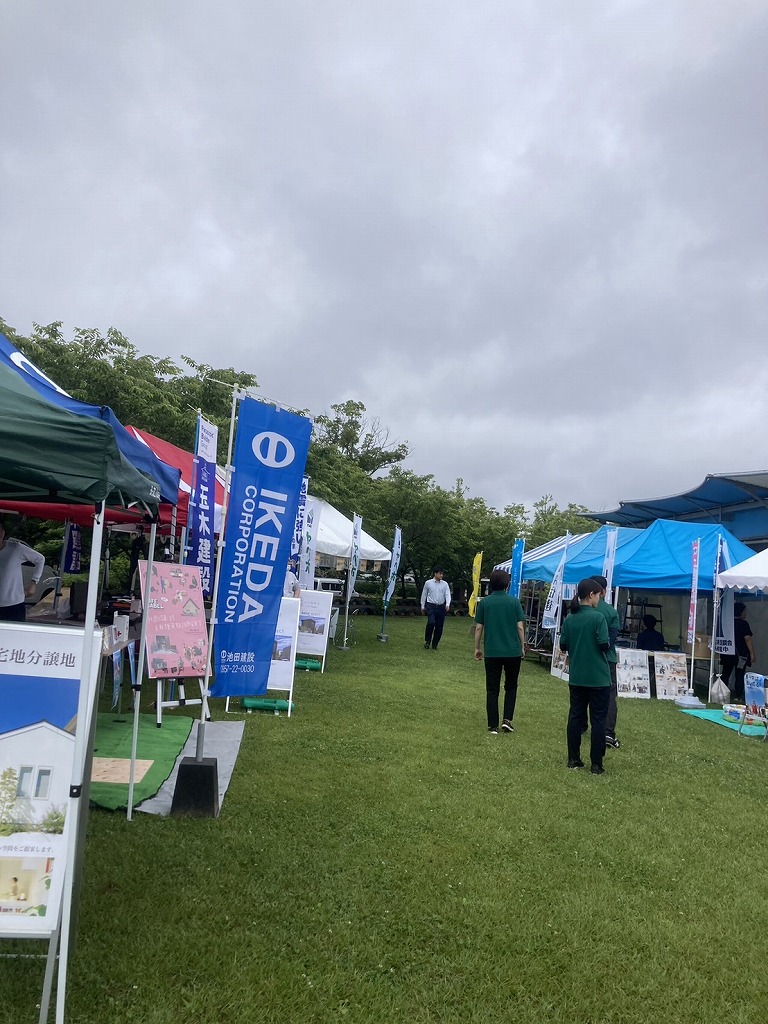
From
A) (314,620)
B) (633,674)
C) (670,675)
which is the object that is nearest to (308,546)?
(314,620)

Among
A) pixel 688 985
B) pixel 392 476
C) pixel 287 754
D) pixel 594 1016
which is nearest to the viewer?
pixel 594 1016

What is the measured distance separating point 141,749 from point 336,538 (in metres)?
7.91

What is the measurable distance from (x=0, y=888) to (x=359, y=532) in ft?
36.3

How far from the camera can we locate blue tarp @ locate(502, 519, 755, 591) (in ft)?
36.3

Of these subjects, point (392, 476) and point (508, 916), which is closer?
point (508, 916)

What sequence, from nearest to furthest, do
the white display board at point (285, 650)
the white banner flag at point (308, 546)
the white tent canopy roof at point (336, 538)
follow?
the white display board at point (285, 650), the white banner flag at point (308, 546), the white tent canopy roof at point (336, 538)

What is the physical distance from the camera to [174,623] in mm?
4328

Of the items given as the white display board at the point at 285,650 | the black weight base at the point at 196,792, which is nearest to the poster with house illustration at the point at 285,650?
the white display board at the point at 285,650

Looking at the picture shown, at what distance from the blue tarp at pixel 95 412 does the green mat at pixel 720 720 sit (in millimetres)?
7684

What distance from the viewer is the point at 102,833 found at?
12.2 ft

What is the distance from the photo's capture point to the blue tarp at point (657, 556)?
36.3 ft

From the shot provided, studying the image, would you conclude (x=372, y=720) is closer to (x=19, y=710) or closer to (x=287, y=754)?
(x=287, y=754)

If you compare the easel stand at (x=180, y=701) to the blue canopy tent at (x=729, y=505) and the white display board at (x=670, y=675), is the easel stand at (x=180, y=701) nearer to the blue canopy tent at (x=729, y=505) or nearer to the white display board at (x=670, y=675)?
the white display board at (x=670, y=675)

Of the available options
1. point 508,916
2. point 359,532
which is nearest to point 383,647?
point 359,532
